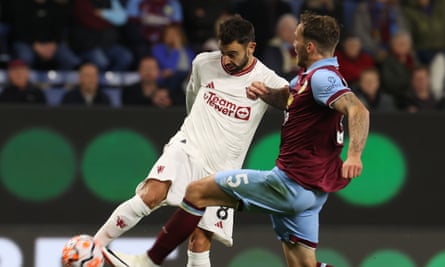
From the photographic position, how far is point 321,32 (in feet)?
25.0

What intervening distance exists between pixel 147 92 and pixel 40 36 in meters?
1.57

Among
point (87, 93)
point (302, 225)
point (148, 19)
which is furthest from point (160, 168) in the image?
point (148, 19)

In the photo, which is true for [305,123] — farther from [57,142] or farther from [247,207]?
[57,142]

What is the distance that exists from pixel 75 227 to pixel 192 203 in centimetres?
237

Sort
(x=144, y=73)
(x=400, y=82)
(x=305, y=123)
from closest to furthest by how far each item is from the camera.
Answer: (x=305, y=123) < (x=144, y=73) < (x=400, y=82)

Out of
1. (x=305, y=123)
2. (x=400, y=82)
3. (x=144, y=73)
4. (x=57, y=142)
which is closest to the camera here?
(x=305, y=123)

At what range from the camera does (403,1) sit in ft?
47.7

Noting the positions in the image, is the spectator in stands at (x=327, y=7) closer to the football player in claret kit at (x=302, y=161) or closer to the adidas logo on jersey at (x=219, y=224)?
the adidas logo on jersey at (x=219, y=224)

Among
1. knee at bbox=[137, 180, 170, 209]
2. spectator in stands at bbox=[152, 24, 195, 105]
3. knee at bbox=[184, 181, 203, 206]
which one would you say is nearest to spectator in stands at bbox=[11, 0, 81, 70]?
spectator in stands at bbox=[152, 24, 195, 105]

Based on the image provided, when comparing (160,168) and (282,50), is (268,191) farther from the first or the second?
(282,50)

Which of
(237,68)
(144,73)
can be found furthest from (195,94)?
(144,73)

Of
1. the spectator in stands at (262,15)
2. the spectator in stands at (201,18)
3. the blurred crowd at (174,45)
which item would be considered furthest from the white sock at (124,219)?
the spectator in stands at (201,18)

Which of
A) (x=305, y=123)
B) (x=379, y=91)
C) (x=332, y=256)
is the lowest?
(x=332, y=256)

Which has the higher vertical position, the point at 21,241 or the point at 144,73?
the point at 144,73
